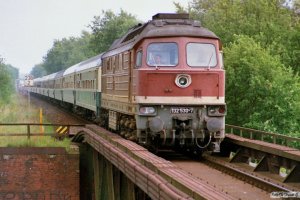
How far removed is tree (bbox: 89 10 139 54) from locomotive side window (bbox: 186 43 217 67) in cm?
5195

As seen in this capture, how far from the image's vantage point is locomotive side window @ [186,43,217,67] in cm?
1395

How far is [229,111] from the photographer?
2552 cm

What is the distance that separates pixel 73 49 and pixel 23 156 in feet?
310

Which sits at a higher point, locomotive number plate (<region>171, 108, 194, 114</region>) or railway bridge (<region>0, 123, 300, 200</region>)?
locomotive number plate (<region>171, 108, 194, 114</region>)

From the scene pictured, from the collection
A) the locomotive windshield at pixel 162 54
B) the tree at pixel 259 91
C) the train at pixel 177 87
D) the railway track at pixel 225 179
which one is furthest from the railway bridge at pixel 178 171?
the tree at pixel 259 91

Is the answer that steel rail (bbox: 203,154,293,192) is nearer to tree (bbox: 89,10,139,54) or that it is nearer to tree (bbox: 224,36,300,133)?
tree (bbox: 224,36,300,133)

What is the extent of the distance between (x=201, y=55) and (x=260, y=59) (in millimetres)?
11145

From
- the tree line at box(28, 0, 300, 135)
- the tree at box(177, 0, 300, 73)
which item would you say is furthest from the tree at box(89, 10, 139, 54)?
the tree at box(177, 0, 300, 73)

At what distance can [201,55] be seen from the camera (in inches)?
553

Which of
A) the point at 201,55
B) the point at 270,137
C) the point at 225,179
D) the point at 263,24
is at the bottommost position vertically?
the point at 270,137

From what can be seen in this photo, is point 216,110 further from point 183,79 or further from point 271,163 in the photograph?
point 271,163

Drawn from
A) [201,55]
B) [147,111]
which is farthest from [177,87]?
[201,55]

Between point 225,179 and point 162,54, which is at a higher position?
point 162,54

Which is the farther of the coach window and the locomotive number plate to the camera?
the coach window
